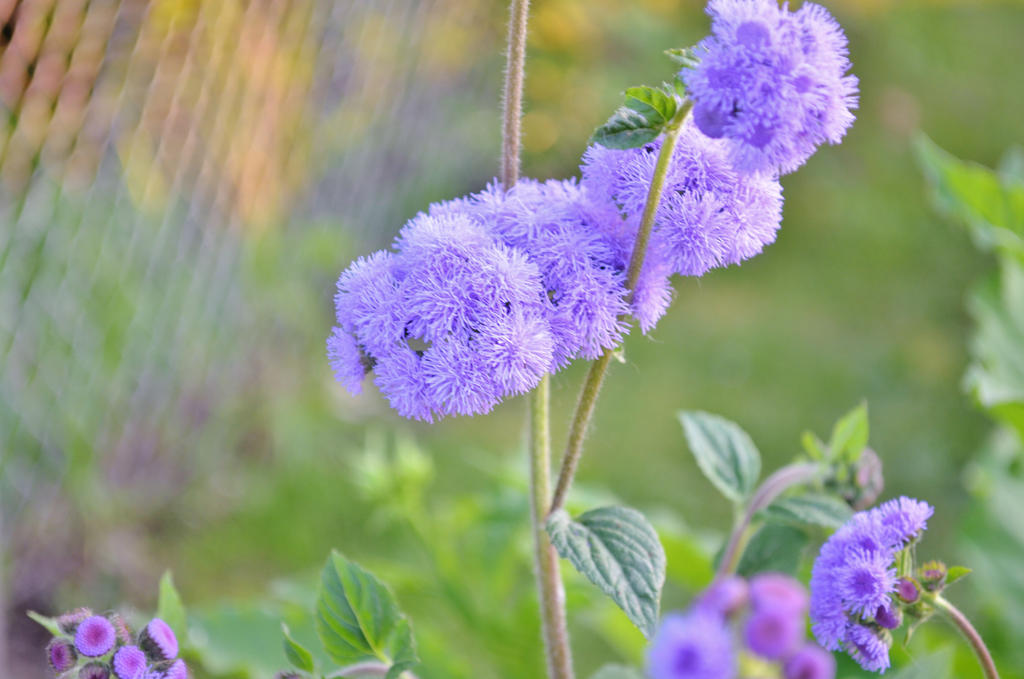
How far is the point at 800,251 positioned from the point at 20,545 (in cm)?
311

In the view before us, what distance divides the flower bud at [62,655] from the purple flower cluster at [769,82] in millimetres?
771

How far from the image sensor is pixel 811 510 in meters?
1.15

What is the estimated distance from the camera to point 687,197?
91cm

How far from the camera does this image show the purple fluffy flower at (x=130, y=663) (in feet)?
2.88

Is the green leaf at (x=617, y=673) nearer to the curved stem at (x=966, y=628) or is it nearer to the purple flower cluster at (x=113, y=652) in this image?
the curved stem at (x=966, y=628)

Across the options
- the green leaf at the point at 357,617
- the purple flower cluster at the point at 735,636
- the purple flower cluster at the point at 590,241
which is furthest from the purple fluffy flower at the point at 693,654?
the green leaf at the point at 357,617

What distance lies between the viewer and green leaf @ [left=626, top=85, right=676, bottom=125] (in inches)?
33.9

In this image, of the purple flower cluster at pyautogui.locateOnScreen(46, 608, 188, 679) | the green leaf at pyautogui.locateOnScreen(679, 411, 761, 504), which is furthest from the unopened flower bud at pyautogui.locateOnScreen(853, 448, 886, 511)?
the purple flower cluster at pyautogui.locateOnScreen(46, 608, 188, 679)

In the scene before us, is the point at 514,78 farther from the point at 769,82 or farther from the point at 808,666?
the point at 808,666

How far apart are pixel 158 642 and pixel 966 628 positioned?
79 cm

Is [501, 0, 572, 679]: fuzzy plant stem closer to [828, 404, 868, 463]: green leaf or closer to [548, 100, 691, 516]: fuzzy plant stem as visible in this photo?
[548, 100, 691, 516]: fuzzy plant stem

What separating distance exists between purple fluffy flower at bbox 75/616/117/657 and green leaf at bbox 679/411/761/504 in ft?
2.41

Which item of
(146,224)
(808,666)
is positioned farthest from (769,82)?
(146,224)

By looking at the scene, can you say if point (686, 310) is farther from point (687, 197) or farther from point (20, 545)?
point (687, 197)
